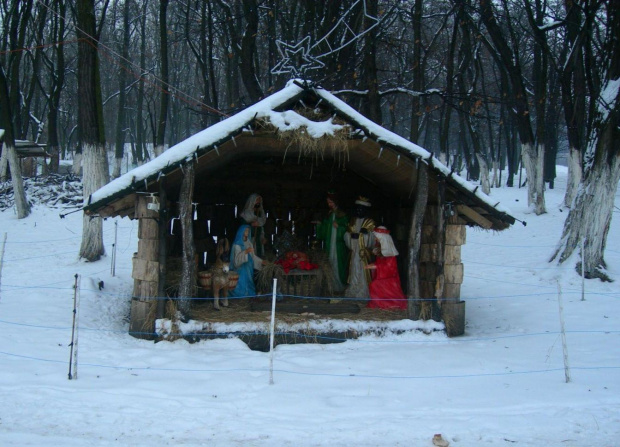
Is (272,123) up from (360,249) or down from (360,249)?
up

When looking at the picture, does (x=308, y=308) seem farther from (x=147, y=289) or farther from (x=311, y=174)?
(x=311, y=174)

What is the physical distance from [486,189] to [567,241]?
11.7m

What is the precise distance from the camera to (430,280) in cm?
949

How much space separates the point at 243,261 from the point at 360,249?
209 centimetres

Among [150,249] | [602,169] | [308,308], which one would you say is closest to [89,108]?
[150,249]

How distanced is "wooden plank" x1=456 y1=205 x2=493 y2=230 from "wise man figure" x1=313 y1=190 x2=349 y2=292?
250 cm

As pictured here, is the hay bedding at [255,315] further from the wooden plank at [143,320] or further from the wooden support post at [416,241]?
the wooden plank at [143,320]

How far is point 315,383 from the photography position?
6.49 metres

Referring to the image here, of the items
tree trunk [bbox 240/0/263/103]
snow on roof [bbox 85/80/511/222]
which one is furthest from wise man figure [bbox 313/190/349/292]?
tree trunk [bbox 240/0/263/103]

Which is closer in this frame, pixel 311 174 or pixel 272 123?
pixel 272 123

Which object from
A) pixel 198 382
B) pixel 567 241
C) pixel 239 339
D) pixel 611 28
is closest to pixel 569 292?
pixel 567 241

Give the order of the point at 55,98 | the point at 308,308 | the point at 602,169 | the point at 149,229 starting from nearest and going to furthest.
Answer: the point at 149,229 < the point at 308,308 < the point at 602,169 < the point at 55,98

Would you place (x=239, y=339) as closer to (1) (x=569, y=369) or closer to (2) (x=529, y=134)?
(1) (x=569, y=369)

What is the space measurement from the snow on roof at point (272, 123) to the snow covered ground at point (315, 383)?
2272 millimetres
